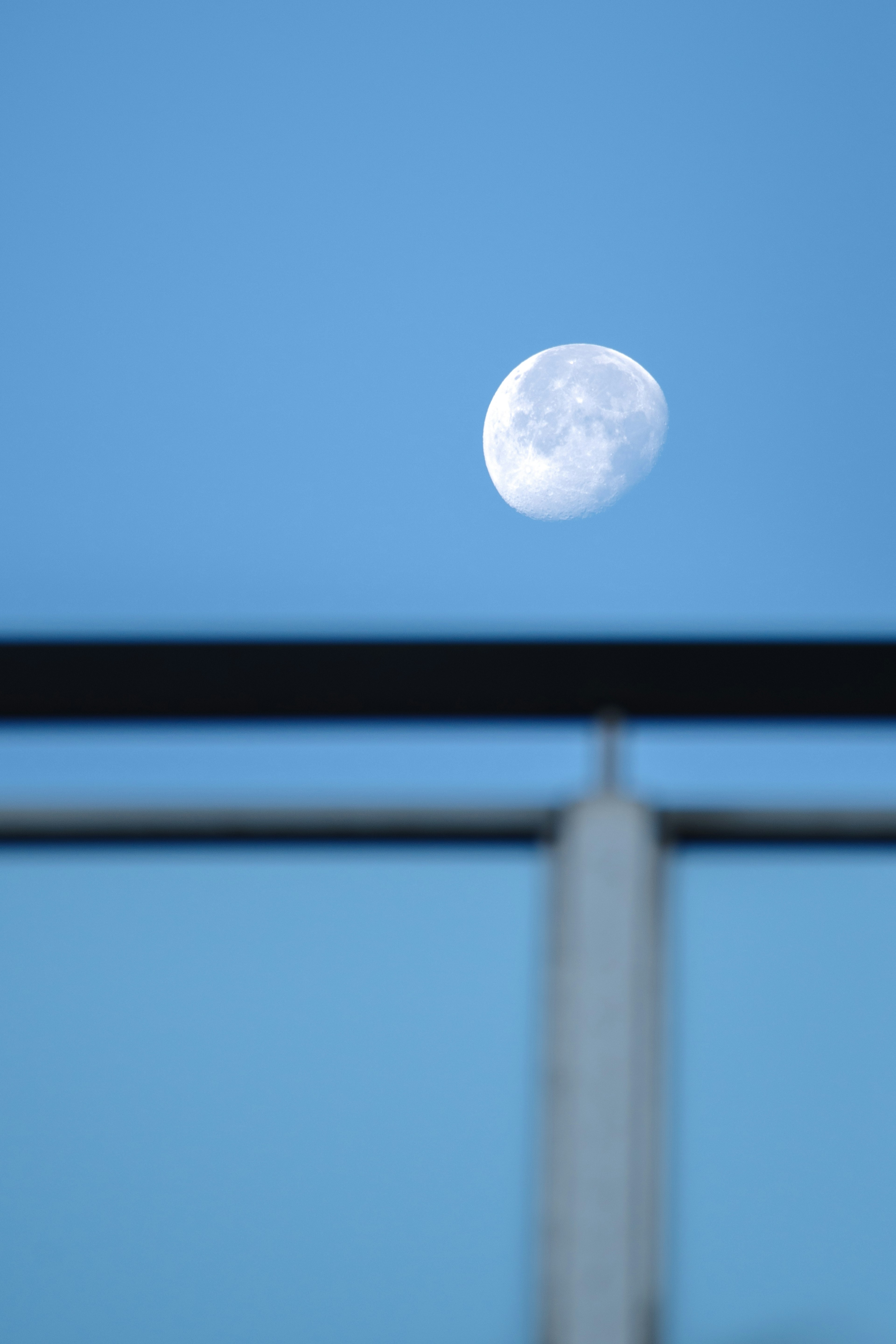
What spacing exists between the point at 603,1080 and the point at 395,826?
34cm

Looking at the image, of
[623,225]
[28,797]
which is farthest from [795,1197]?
[623,225]

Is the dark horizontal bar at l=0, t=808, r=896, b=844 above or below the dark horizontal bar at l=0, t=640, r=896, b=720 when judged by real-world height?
below

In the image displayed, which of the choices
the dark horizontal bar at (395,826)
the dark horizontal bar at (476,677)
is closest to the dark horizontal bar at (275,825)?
the dark horizontal bar at (395,826)

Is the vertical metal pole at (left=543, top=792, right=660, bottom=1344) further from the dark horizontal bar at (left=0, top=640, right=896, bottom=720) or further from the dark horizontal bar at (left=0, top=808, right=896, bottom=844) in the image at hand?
the dark horizontal bar at (left=0, top=640, right=896, bottom=720)

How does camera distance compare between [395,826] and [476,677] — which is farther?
[395,826]

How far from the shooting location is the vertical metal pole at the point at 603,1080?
132 cm

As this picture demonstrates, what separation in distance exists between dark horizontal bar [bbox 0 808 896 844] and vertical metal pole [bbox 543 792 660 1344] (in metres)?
0.05

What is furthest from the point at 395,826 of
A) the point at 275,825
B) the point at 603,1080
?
the point at 603,1080

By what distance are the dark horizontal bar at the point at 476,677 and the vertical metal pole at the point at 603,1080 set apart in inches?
6.2

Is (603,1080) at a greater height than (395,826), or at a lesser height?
lesser

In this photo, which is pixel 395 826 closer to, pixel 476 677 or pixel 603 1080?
pixel 476 677

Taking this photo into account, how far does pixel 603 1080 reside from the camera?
1.35 metres

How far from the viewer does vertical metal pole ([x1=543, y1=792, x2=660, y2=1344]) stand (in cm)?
132

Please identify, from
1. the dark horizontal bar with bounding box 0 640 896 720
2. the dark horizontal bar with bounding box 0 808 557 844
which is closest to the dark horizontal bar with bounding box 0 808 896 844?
the dark horizontal bar with bounding box 0 808 557 844
